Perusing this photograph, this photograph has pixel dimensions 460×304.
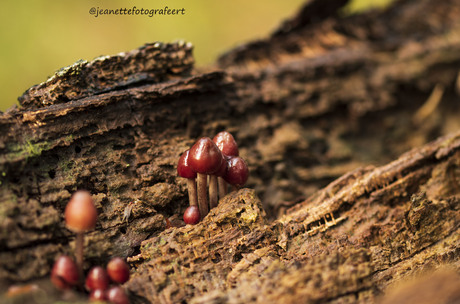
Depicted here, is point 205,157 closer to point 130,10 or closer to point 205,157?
point 205,157

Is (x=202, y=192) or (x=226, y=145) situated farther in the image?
(x=226, y=145)

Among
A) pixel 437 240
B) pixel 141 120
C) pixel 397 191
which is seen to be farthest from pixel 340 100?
pixel 141 120

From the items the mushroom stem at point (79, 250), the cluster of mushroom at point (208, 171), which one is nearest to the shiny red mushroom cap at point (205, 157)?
the cluster of mushroom at point (208, 171)

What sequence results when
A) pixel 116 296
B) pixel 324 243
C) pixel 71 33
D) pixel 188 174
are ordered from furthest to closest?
pixel 71 33 < pixel 188 174 < pixel 324 243 < pixel 116 296

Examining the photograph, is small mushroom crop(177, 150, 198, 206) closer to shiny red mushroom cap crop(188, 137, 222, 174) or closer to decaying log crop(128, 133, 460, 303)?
shiny red mushroom cap crop(188, 137, 222, 174)

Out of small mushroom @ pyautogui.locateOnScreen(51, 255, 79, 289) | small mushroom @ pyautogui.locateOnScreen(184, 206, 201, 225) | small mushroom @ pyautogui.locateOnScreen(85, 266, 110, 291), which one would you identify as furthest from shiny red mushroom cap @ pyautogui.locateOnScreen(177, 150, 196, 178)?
small mushroom @ pyautogui.locateOnScreen(51, 255, 79, 289)

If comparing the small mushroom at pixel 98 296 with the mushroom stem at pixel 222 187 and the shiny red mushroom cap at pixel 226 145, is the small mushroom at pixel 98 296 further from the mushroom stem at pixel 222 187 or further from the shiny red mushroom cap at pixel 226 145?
the shiny red mushroom cap at pixel 226 145

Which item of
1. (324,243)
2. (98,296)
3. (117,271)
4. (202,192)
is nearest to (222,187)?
(202,192)
